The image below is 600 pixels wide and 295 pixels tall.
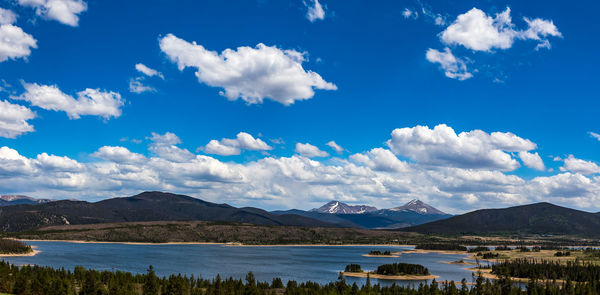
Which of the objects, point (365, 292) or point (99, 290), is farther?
point (365, 292)

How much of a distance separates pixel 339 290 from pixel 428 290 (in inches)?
1125

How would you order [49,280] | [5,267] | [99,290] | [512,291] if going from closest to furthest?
[99,290] → [49,280] → [512,291] → [5,267]

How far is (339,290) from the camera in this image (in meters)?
171

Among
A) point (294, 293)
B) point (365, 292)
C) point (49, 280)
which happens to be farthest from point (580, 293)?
point (49, 280)

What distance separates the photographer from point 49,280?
162 meters

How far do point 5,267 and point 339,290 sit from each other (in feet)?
424

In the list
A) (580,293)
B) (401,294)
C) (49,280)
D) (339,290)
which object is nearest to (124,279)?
(49,280)

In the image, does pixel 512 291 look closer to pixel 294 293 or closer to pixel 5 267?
pixel 294 293

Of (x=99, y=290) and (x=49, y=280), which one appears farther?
Answer: (x=49, y=280)

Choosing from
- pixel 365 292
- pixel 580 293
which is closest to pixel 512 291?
pixel 580 293

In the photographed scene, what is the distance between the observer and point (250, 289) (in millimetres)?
159625

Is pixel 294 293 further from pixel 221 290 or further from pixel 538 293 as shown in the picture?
pixel 538 293

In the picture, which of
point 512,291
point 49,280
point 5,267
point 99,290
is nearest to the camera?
point 99,290

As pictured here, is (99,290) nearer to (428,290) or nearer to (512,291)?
(428,290)
